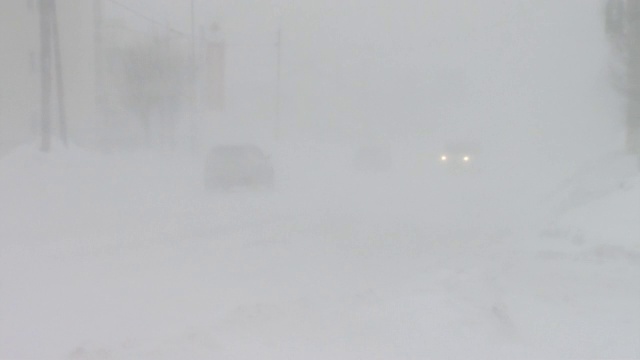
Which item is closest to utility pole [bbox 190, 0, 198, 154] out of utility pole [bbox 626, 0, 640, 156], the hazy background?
the hazy background

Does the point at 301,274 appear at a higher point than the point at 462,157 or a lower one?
higher

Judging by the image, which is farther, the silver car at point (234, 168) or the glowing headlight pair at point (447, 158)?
the glowing headlight pair at point (447, 158)

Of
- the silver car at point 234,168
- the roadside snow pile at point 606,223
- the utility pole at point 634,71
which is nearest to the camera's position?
the roadside snow pile at point 606,223

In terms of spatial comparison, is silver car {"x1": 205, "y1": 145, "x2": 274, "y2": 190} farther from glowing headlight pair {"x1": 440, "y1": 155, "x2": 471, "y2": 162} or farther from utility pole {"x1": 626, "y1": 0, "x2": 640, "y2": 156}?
glowing headlight pair {"x1": 440, "y1": 155, "x2": 471, "y2": 162}

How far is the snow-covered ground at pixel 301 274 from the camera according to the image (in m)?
8.31

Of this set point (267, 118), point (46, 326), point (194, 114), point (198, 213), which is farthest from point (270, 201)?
point (267, 118)

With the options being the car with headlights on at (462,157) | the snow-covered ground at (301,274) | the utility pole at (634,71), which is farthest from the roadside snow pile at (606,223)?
the car with headlights on at (462,157)

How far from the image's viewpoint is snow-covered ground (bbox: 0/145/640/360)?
8.31 metres

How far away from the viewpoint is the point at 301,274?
1247 centimetres

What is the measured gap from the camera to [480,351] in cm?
816

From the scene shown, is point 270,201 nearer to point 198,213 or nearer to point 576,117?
point 198,213

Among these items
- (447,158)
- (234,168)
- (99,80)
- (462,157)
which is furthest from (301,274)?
(447,158)

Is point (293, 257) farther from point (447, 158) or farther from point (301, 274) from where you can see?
point (447, 158)

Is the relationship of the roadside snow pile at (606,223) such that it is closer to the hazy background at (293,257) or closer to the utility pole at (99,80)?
the hazy background at (293,257)
